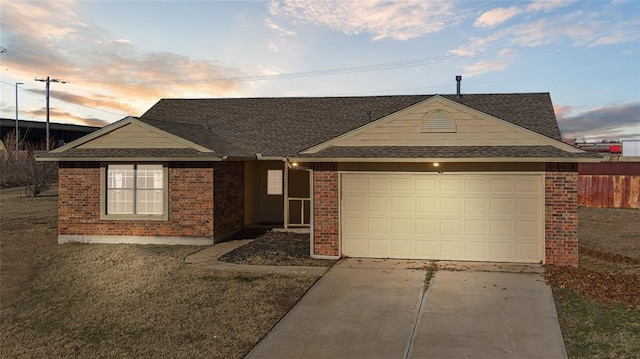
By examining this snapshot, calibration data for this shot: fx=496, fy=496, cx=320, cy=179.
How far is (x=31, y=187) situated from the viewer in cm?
3195

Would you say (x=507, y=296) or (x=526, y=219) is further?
(x=526, y=219)

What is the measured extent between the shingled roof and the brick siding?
1.01m

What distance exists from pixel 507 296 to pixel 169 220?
31.6ft

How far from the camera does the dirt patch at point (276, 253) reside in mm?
12016

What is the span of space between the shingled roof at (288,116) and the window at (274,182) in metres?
1.46

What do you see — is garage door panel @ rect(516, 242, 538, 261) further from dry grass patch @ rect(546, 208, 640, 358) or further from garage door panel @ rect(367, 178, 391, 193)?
garage door panel @ rect(367, 178, 391, 193)

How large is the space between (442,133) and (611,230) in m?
10.2

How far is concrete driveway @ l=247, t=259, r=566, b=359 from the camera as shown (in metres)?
6.48

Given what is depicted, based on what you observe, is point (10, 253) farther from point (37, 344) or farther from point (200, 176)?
point (37, 344)

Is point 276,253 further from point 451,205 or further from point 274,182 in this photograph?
point 274,182

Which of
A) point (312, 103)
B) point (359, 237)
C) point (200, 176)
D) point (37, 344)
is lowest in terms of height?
point (37, 344)

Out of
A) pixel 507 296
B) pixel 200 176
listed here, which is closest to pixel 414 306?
pixel 507 296

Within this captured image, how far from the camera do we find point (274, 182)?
19.0 meters

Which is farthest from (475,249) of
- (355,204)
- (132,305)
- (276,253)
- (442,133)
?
(132,305)
